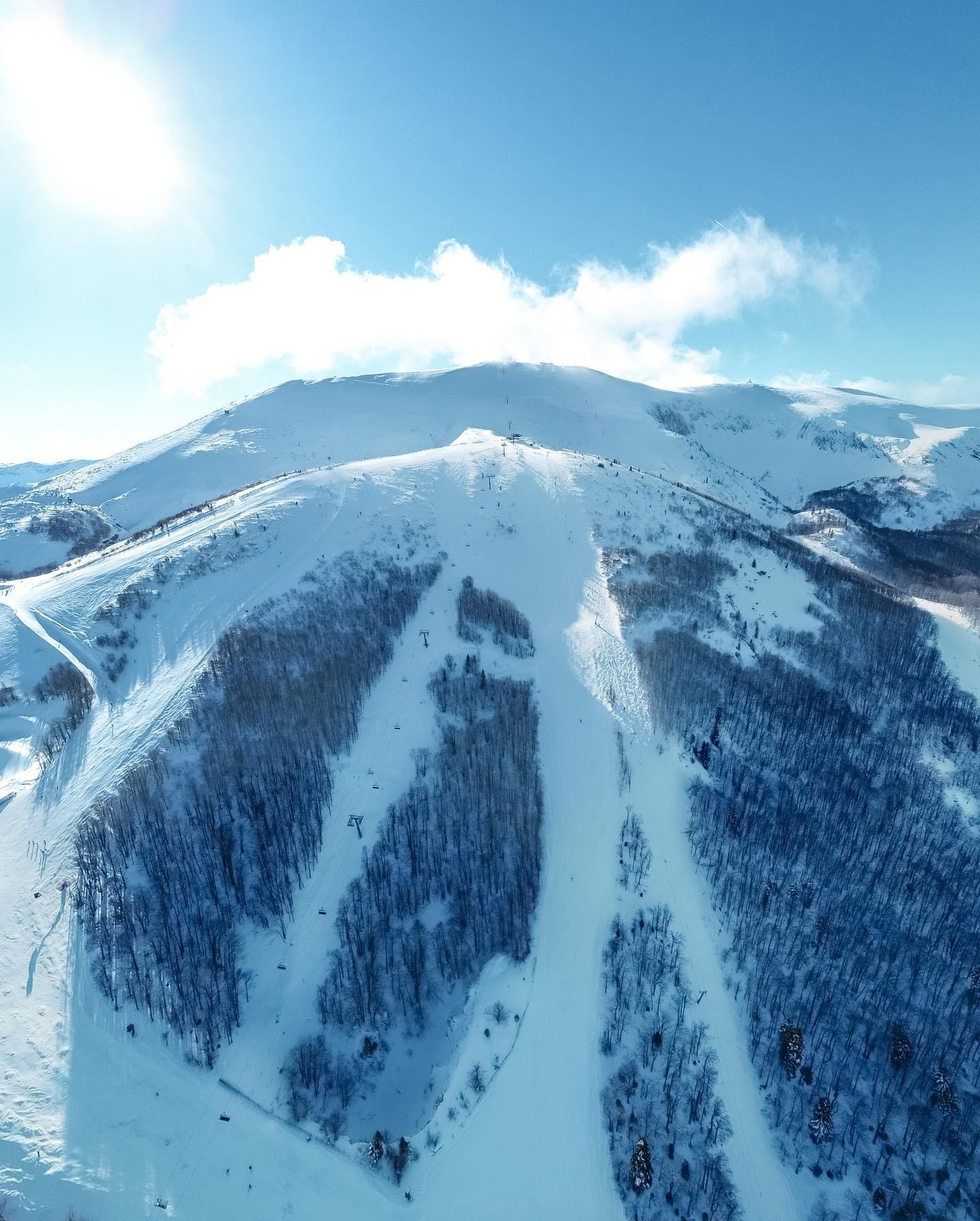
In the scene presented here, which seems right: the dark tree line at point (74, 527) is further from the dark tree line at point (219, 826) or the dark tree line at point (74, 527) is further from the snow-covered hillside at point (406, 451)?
the dark tree line at point (219, 826)

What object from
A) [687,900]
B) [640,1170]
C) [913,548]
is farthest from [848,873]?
[913,548]

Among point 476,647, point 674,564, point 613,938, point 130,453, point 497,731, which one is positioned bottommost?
point 613,938

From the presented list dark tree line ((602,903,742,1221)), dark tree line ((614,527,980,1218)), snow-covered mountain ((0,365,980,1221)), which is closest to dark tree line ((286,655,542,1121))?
snow-covered mountain ((0,365,980,1221))

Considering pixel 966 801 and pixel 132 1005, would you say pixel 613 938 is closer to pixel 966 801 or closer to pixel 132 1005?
pixel 132 1005

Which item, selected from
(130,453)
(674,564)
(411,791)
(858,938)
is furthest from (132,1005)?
(130,453)

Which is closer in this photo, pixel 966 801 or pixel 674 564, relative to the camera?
pixel 966 801

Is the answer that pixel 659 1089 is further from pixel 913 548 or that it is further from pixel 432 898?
pixel 913 548
